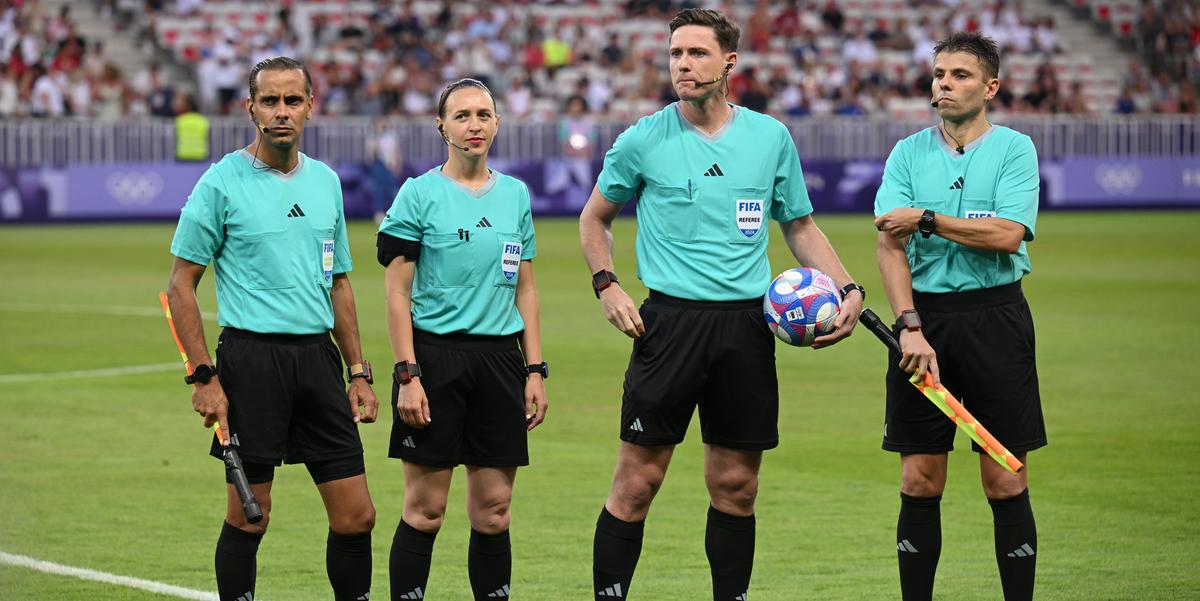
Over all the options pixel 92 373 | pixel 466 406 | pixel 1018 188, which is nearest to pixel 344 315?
pixel 466 406

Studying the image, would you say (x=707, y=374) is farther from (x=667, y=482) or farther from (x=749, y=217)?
(x=667, y=482)

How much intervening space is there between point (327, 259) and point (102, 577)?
89.0 inches

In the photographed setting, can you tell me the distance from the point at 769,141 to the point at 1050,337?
33.4 ft

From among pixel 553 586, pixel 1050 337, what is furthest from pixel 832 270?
pixel 1050 337

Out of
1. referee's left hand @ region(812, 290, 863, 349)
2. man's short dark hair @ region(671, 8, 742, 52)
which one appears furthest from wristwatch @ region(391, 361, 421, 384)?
man's short dark hair @ region(671, 8, 742, 52)

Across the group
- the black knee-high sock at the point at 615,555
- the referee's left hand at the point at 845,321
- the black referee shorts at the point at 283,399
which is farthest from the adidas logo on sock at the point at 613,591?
the referee's left hand at the point at 845,321

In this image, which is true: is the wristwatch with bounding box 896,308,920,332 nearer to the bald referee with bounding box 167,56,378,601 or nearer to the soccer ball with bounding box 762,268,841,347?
the soccer ball with bounding box 762,268,841,347

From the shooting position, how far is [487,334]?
614 centimetres

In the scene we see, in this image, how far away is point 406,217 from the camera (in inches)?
240

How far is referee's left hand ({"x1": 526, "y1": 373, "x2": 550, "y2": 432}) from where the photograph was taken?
624cm

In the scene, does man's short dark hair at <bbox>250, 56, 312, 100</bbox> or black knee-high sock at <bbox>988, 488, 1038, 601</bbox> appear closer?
man's short dark hair at <bbox>250, 56, 312, 100</bbox>

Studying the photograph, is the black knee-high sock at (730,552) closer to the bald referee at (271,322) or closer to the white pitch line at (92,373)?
the bald referee at (271,322)

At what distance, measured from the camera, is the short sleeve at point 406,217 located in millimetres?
6094

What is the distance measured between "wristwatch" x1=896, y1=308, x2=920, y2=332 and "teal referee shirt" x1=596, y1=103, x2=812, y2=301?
515mm
